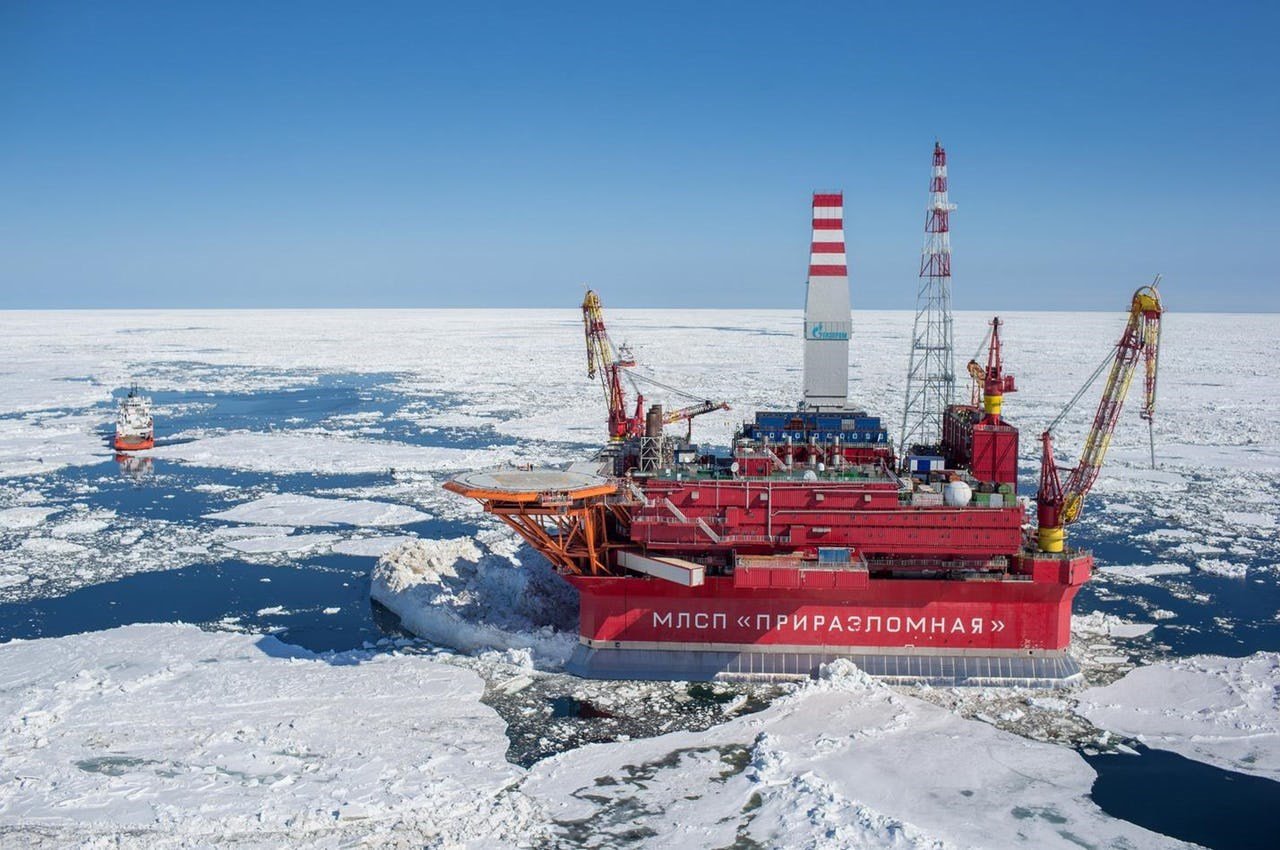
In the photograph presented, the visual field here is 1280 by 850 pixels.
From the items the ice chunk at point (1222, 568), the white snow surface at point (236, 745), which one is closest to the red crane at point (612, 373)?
the white snow surface at point (236, 745)

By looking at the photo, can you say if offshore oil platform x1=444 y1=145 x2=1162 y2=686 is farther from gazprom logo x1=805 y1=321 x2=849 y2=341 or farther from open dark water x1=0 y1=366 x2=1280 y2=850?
gazprom logo x1=805 y1=321 x2=849 y2=341

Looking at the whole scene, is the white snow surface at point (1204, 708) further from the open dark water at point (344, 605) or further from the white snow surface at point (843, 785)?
the white snow surface at point (843, 785)

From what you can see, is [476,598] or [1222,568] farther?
[1222,568]

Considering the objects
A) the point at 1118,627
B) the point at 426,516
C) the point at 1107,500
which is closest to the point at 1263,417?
the point at 1107,500

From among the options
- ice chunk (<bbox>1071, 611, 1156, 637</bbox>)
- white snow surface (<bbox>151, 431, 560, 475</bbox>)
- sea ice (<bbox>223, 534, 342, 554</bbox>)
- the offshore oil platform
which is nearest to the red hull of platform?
the offshore oil platform

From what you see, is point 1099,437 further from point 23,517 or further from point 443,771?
point 23,517

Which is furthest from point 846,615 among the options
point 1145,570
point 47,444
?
point 47,444
